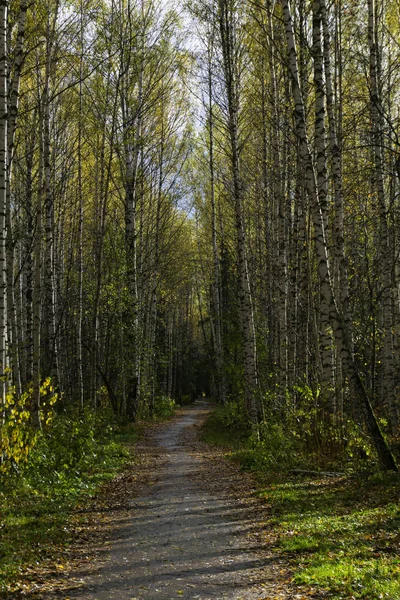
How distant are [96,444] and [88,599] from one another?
286 inches

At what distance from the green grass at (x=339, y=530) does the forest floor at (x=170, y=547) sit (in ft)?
0.60

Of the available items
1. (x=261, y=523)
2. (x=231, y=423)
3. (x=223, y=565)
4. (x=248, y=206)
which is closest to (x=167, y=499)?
(x=261, y=523)

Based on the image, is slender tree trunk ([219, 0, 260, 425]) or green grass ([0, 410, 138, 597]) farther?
slender tree trunk ([219, 0, 260, 425])

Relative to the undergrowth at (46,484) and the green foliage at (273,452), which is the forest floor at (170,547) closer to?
the undergrowth at (46,484)

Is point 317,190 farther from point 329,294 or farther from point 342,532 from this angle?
point 342,532

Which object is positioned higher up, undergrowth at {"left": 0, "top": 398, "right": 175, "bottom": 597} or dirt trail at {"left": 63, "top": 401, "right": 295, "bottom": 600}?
undergrowth at {"left": 0, "top": 398, "right": 175, "bottom": 597}

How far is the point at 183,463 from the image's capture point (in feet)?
36.5

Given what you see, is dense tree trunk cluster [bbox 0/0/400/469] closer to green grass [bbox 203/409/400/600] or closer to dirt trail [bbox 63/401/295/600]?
green grass [bbox 203/409/400/600]

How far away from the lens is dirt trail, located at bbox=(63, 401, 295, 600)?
4.45 m

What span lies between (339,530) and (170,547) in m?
1.86

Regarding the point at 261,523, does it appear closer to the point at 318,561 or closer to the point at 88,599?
the point at 318,561

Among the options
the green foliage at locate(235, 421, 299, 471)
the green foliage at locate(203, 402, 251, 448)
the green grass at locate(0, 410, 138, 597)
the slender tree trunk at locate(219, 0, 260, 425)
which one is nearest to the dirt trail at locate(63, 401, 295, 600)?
the green grass at locate(0, 410, 138, 597)

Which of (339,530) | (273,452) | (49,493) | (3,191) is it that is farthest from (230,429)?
(3,191)

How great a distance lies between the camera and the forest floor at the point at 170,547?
445cm
